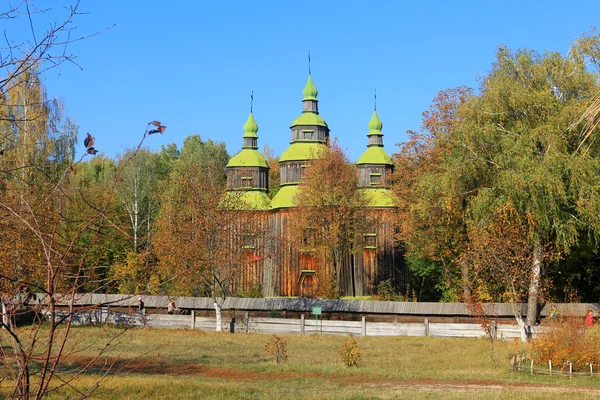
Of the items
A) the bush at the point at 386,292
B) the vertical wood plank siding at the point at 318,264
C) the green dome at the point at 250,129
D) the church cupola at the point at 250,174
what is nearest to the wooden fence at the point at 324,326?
the bush at the point at 386,292

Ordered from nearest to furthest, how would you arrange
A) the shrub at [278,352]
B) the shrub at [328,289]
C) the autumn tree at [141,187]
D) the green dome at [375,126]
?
1. the shrub at [278,352]
2. the shrub at [328,289]
3. the green dome at [375,126]
4. the autumn tree at [141,187]

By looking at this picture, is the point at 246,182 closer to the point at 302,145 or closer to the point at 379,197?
the point at 302,145

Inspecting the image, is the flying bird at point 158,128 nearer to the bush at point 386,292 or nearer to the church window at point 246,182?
the bush at point 386,292

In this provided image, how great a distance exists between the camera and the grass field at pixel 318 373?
49.8 ft

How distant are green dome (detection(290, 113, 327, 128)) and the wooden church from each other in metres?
0.08

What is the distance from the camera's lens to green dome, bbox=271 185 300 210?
51.1m

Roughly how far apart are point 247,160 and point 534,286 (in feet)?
98.7

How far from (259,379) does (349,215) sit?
27.6m

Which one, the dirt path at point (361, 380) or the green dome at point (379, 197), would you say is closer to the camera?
the dirt path at point (361, 380)

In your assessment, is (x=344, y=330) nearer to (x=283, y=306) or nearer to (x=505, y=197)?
(x=283, y=306)

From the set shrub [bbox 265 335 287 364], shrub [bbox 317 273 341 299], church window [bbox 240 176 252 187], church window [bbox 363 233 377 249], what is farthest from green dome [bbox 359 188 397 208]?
shrub [bbox 265 335 287 364]

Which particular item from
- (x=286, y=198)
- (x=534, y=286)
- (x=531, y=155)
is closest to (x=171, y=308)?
(x=534, y=286)

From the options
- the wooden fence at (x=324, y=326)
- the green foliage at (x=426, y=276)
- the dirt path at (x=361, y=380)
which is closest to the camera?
the dirt path at (x=361, y=380)

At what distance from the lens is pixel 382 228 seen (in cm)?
5075
